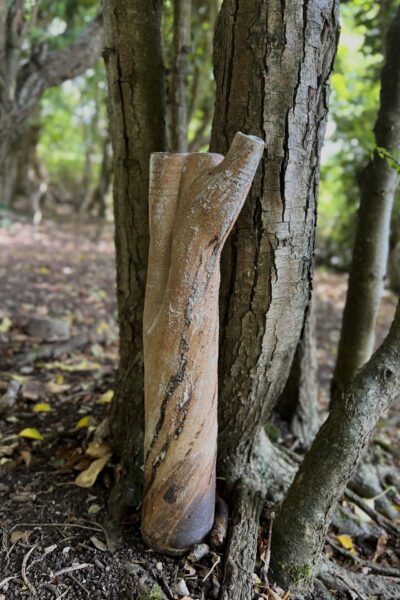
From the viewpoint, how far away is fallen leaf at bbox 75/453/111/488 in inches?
87.0

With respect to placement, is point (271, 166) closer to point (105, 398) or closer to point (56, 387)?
point (105, 398)

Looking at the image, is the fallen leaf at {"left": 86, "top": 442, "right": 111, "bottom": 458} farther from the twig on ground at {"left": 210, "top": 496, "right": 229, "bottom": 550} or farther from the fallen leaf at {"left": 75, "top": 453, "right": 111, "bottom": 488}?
the twig on ground at {"left": 210, "top": 496, "right": 229, "bottom": 550}

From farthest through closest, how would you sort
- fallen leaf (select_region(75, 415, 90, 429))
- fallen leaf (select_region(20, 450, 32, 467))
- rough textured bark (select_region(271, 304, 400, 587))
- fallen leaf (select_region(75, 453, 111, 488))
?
fallen leaf (select_region(75, 415, 90, 429)), fallen leaf (select_region(20, 450, 32, 467)), fallen leaf (select_region(75, 453, 111, 488)), rough textured bark (select_region(271, 304, 400, 587))

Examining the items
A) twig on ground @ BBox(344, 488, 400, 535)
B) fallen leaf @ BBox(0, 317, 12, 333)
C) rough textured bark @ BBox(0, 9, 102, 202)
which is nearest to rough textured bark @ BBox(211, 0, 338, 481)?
twig on ground @ BBox(344, 488, 400, 535)

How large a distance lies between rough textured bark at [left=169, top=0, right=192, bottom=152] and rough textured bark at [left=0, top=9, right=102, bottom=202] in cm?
257

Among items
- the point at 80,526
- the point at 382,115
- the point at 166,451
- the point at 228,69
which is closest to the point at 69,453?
the point at 80,526

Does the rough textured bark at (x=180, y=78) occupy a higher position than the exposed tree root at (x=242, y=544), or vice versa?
the rough textured bark at (x=180, y=78)

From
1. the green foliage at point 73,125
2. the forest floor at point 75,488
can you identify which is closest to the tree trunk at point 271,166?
the forest floor at point 75,488

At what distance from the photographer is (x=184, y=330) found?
1655mm

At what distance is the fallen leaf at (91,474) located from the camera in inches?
87.0

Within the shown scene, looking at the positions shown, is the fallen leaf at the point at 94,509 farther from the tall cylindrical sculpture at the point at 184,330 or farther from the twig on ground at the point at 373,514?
the twig on ground at the point at 373,514

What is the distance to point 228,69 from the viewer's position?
5.59 feet

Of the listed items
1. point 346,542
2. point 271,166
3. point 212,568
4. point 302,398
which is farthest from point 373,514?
point 271,166

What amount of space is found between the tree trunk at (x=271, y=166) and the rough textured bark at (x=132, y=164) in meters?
0.38
